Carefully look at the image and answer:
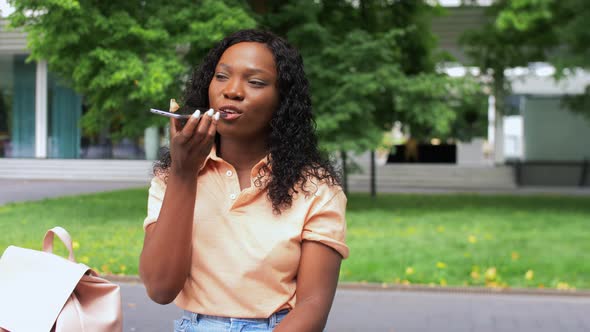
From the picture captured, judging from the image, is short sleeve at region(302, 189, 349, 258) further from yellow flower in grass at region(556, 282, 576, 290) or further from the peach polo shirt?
yellow flower in grass at region(556, 282, 576, 290)

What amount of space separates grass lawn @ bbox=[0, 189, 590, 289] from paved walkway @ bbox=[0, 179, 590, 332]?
1.85 ft

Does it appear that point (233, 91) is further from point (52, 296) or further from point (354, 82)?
point (354, 82)

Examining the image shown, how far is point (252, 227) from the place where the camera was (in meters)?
1.85

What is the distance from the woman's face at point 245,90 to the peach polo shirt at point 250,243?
167mm

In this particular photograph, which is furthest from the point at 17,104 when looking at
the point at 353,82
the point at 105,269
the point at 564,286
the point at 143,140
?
the point at 564,286

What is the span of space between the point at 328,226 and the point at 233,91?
0.41 meters

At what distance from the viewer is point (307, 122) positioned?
204 centimetres

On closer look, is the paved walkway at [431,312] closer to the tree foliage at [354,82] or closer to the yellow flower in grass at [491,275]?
the yellow flower in grass at [491,275]

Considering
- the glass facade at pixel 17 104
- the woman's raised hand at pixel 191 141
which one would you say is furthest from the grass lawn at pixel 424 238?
the glass facade at pixel 17 104

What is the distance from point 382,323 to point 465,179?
2080cm

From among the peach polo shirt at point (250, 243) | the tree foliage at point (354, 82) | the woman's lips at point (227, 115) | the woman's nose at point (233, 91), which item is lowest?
the peach polo shirt at point (250, 243)

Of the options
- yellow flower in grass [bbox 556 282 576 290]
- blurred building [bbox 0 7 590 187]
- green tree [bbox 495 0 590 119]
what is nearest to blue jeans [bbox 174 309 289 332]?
yellow flower in grass [bbox 556 282 576 290]

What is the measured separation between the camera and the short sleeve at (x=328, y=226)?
6.02 ft

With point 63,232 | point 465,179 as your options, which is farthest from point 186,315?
point 465,179
